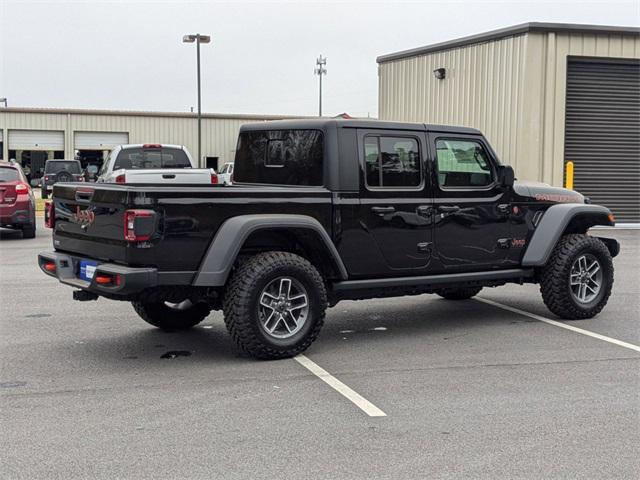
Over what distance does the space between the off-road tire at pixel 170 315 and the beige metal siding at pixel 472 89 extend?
1311 cm

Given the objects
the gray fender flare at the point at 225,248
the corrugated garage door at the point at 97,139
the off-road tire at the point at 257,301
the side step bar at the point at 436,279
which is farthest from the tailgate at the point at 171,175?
the corrugated garage door at the point at 97,139

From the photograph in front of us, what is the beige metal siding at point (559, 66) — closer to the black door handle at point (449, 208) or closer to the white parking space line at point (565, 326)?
the white parking space line at point (565, 326)

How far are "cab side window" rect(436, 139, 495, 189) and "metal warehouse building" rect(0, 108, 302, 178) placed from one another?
41.4 m

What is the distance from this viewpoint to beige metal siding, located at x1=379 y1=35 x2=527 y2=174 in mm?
19141

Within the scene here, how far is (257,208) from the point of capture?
20.3 feet

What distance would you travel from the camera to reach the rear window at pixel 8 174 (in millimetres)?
16016

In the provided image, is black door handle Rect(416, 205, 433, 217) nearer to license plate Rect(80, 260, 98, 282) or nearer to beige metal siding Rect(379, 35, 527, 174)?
license plate Rect(80, 260, 98, 282)

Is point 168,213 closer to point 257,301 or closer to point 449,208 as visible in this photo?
point 257,301

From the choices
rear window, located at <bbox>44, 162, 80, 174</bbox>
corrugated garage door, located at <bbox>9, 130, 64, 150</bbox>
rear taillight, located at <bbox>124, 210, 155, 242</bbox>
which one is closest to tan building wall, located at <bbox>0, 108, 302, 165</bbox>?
corrugated garage door, located at <bbox>9, 130, 64, 150</bbox>

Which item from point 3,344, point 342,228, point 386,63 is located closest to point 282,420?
point 342,228

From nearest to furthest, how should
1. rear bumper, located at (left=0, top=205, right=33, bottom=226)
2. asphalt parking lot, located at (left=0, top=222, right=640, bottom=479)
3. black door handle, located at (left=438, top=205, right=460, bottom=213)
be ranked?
asphalt parking lot, located at (left=0, top=222, right=640, bottom=479) → black door handle, located at (left=438, top=205, right=460, bottom=213) → rear bumper, located at (left=0, top=205, right=33, bottom=226)

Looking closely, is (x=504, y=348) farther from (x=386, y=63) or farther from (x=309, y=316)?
(x=386, y=63)

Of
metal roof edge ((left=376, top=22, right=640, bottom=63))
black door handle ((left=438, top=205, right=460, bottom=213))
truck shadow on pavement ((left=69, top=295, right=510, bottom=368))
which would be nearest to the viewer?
truck shadow on pavement ((left=69, top=295, right=510, bottom=368))

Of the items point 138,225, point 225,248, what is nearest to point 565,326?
point 225,248
